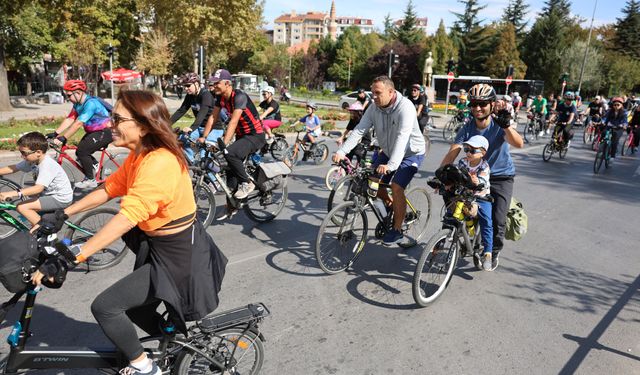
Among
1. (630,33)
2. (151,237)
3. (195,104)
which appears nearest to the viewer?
(151,237)

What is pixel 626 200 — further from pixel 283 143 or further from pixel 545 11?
pixel 545 11

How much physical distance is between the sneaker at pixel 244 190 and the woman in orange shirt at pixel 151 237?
11.4 ft

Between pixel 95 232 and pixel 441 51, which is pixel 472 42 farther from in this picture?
pixel 95 232

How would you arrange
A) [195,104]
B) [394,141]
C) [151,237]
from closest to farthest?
[151,237]
[394,141]
[195,104]

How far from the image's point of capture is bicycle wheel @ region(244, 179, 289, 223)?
616 cm

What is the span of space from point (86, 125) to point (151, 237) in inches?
209

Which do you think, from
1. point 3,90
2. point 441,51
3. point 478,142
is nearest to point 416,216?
point 478,142

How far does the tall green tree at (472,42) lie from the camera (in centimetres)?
6059

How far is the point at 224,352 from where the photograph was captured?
8.66 ft

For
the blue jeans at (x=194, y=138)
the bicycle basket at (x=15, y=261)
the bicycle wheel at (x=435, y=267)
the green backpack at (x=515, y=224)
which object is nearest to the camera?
the bicycle basket at (x=15, y=261)

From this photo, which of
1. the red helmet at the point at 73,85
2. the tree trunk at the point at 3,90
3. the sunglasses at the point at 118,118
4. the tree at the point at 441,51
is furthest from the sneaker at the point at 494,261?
the tree at the point at 441,51

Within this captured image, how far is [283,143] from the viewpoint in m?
11.8

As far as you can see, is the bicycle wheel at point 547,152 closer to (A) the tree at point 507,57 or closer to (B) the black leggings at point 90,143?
(B) the black leggings at point 90,143

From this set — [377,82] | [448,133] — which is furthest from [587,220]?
[448,133]
